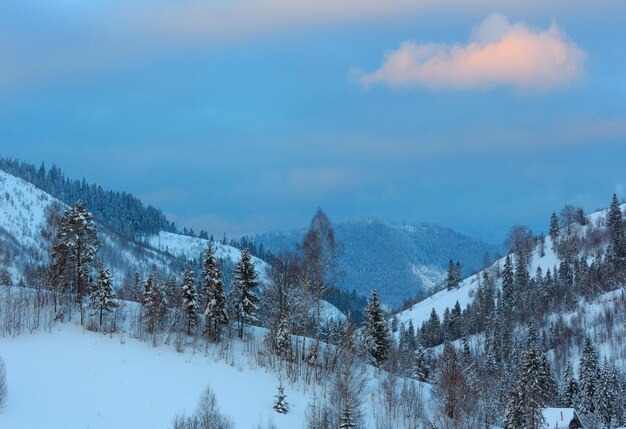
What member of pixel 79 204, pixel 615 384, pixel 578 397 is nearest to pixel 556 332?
pixel 615 384

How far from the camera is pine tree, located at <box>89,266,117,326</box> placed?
57406 millimetres

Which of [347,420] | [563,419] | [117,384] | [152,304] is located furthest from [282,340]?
[563,419]

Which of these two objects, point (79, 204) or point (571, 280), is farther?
point (571, 280)

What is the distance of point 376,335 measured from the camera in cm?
6925

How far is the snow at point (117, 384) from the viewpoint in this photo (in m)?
44.0

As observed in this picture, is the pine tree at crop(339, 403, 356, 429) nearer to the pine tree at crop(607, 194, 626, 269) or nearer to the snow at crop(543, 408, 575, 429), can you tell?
the snow at crop(543, 408, 575, 429)

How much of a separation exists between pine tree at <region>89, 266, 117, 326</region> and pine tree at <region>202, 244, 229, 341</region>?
894 centimetres

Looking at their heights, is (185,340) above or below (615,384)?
above

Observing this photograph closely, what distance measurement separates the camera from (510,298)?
182 meters

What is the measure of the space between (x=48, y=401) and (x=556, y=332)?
130m

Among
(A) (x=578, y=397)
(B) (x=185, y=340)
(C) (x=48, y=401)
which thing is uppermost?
(B) (x=185, y=340)

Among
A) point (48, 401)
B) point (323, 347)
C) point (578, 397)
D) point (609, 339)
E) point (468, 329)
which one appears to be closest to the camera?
point (48, 401)

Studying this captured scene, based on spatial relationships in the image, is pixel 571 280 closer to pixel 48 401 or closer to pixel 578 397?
pixel 578 397

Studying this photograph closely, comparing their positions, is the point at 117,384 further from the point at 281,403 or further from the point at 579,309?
the point at 579,309
